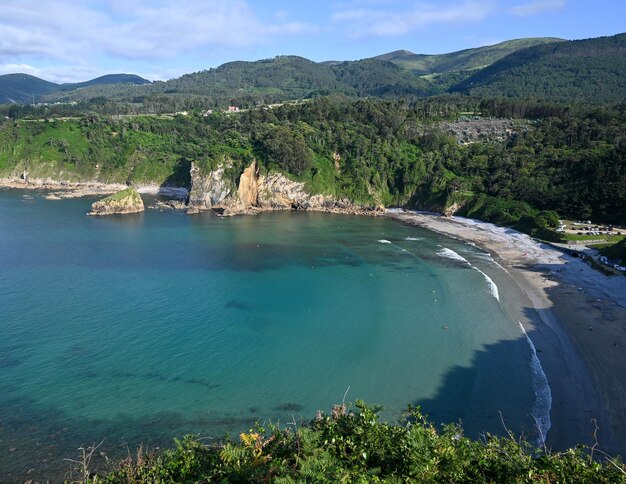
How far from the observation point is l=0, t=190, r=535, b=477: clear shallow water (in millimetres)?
26859

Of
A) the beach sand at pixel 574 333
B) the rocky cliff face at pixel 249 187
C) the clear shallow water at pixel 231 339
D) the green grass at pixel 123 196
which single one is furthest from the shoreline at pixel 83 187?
the beach sand at pixel 574 333

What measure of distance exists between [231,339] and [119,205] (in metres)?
64.8

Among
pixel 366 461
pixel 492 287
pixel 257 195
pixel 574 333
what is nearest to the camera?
pixel 366 461

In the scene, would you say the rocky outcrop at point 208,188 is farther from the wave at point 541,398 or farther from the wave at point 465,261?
the wave at point 541,398

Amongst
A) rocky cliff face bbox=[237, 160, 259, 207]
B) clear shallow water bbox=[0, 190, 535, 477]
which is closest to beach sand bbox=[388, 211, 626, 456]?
clear shallow water bbox=[0, 190, 535, 477]

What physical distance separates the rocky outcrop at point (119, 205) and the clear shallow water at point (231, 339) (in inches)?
839

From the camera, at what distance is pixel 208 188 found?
3858 inches

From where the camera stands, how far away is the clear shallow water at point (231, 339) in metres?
26.9

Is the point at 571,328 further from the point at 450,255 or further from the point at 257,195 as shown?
the point at 257,195

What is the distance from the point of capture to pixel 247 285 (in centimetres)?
5003

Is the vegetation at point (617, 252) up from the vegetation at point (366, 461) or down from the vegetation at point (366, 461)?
down

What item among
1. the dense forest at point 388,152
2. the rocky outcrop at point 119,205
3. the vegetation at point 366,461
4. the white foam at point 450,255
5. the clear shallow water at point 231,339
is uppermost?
the dense forest at point 388,152

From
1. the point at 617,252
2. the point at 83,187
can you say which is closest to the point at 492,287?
the point at 617,252

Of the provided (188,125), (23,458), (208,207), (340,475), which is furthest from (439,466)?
(188,125)
